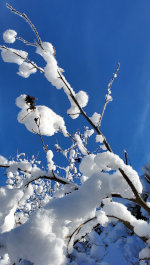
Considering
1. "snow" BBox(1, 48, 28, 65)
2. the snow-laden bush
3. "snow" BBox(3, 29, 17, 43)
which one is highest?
"snow" BBox(3, 29, 17, 43)

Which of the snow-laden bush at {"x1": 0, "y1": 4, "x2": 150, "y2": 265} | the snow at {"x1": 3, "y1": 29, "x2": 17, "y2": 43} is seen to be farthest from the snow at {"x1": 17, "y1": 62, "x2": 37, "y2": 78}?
the snow at {"x1": 3, "y1": 29, "x2": 17, "y2": 43}

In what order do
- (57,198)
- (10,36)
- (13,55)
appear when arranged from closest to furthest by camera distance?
(57,198)
(13,55)
(10,36)

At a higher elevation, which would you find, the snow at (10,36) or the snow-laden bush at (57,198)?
the snow at (10,36)

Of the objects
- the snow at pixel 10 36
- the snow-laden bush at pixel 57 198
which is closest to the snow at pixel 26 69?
the snow-laden bush at pixel 57 198

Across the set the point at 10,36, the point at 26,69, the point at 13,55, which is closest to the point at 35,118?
the point at 26,69

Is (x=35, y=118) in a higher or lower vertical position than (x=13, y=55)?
lower

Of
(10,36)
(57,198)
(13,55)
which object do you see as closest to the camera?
(57,198)

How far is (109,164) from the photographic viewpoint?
1146mm

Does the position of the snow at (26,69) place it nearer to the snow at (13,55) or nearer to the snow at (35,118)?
the snow at (13,55)

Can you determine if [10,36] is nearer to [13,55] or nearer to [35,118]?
[13,55]

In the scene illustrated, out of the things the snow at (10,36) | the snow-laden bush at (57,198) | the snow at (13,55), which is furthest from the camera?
the snow at (10,36)

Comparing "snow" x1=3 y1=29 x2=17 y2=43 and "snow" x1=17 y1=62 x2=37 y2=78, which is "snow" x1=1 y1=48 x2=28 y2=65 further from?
"snow" x1=3 y1=29 x2=17 y2=43

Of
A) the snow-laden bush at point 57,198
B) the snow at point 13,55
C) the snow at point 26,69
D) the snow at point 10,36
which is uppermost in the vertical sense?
the snow at point 10,36

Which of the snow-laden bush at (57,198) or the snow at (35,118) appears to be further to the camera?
the snow at (35,118)
